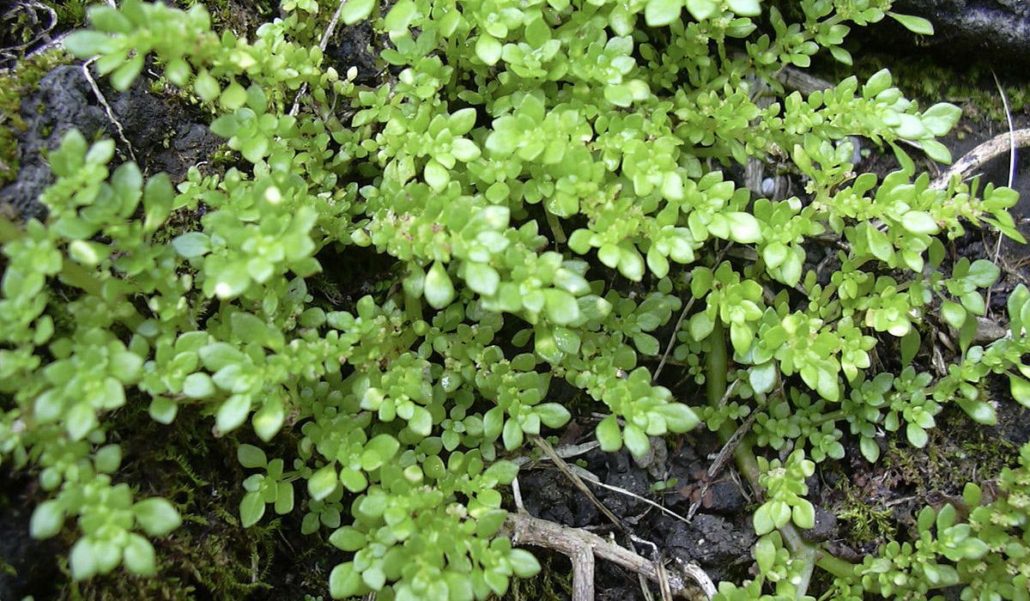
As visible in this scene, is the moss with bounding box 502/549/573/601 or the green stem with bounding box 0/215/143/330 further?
the moss with bounding box 502/549/573/601

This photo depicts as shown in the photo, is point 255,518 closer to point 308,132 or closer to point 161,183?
point 161,183

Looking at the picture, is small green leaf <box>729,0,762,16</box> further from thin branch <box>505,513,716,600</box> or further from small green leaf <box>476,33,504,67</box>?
thin branch <box>505,513,716,600</box>

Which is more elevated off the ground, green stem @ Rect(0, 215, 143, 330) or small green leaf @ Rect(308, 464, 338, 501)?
green stem @ Rect(0, 215, 143, 330)

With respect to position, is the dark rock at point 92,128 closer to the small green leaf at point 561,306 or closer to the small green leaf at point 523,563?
the small green leaf at point 561,306

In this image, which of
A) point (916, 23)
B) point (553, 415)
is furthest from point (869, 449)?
point (916, 23)

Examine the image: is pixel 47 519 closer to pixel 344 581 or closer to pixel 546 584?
pixel 344 581

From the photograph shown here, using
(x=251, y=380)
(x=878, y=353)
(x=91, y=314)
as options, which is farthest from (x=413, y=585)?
(x=878, y=353)

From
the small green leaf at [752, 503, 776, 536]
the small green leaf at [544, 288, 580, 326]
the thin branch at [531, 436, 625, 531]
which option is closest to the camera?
the small green leaf at [544, 288, 580, 326]

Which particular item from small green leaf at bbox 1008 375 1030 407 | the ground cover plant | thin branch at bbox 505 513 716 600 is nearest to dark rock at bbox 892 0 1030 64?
the ground cover plant

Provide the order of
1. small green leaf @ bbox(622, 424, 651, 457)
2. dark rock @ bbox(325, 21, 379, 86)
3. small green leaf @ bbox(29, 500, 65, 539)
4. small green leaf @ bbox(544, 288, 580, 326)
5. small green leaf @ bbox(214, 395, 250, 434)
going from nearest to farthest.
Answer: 1. small green leaf @ bbox(29, 500, 65, 539)
2. small green leaf @ bbox(214, 395, 250, 434)
3. small green leaf @ bbox(544, 288, 580, 326)
4. small green leaf @ bbox(622, 424, 651, 457)
5. dark rock @ bbox(325, 21, 379, 86)
